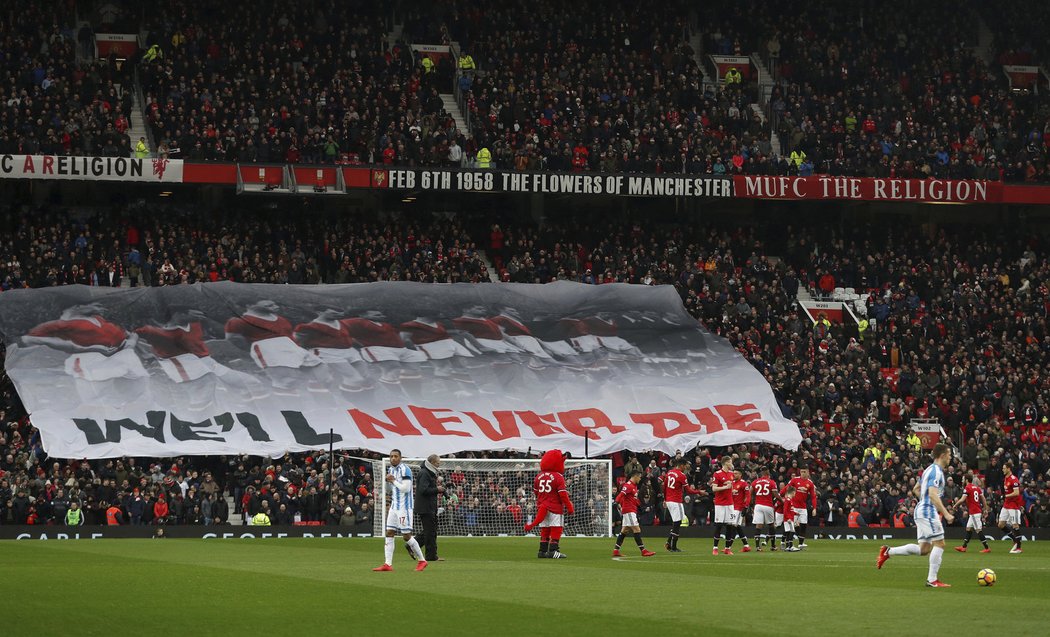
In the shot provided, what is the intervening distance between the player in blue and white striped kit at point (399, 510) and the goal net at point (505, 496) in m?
16.4

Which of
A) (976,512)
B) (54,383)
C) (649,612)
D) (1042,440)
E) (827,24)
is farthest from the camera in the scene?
(827,24)

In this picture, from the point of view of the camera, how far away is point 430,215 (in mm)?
59750

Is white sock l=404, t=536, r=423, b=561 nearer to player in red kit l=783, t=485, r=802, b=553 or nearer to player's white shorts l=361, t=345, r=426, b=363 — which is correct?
player in red kit l=783, t=485, r=802, b=553

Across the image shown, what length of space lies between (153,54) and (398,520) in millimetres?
36347

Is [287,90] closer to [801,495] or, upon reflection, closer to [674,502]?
[801,495]

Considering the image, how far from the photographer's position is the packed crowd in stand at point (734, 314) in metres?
43.1

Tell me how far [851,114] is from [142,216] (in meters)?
28.3

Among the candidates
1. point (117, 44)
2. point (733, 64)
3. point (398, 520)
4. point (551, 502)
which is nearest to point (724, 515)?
point (551, 502)

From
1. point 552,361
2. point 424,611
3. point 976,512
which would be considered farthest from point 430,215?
point 424,611

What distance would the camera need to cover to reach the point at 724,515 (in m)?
33.0

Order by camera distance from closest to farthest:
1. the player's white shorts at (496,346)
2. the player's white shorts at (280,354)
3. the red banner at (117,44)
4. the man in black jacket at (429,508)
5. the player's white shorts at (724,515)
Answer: the man in black jacket at (429,508), the player's white shorts at (724,515), the player's white shorts at (280,354), the player's white shorts at (496,346), the red banner at (117,44)

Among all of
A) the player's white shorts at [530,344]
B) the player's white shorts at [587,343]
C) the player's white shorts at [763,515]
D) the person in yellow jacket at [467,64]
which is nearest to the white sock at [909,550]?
the player's white shorts at [763,515]

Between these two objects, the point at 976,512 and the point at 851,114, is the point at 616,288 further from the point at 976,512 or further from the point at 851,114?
the point at 976,512

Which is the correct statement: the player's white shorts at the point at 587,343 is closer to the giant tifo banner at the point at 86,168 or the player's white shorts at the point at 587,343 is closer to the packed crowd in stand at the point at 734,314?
the packed crowd in stand at the point at 734,314
